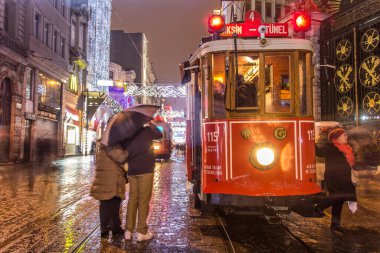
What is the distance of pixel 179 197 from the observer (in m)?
10.4

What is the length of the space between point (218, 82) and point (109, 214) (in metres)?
2.50

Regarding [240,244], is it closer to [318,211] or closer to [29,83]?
[318,211]

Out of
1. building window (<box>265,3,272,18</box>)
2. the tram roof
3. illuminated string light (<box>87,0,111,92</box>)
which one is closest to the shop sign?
illuminated string light (<box>87,0,111,92</box>)

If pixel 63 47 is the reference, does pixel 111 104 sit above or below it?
below

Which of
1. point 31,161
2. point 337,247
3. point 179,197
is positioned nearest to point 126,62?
point 31,161

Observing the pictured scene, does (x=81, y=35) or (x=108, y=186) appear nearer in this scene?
(x=108, y=186)

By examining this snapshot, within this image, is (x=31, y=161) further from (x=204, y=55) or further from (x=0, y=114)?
(x=204, y=55)

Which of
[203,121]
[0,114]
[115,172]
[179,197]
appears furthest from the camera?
[0,114]

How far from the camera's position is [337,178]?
6.55 metres

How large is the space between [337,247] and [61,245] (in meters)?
3.71

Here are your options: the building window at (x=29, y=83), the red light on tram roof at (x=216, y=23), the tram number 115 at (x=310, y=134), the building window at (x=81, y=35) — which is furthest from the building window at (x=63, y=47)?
the tram number 115 at (x=310, y=134)

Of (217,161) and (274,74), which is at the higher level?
(274,74)

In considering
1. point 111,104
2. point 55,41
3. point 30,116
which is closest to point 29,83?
point 30,116

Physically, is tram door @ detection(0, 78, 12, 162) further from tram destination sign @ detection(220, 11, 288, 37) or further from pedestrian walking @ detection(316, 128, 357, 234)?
pedestrian walking @ detection(316, 128, 357, 234)
